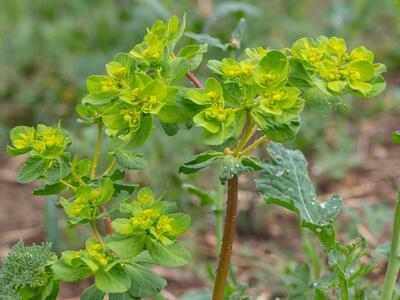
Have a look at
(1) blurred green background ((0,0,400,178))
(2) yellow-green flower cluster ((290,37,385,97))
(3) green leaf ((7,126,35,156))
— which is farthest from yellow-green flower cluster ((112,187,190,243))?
(1) blurred green background ((0,0,400,178))

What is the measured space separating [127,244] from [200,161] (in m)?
0.19

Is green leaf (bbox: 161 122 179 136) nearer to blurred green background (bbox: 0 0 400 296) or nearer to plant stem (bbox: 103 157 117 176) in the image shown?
plant stem (bbox: 103 157 117 176)

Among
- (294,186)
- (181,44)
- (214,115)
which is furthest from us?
(181,44)

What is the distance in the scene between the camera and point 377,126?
3.49 m

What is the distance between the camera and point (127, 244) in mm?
1257

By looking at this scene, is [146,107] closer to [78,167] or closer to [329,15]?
[78,167]

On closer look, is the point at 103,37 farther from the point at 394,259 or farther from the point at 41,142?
the point at 394,259

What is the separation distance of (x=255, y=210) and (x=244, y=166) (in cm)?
152

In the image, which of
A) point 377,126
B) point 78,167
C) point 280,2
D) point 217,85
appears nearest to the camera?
point 217,85

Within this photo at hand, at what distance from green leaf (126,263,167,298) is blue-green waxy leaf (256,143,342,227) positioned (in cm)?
27

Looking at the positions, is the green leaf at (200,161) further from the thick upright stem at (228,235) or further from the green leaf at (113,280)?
the green leaf at (113,280)

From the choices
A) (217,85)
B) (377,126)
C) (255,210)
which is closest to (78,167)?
(217,85)

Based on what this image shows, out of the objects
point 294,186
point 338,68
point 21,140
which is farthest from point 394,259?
point 21,140

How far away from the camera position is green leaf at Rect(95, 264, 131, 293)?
123cm
